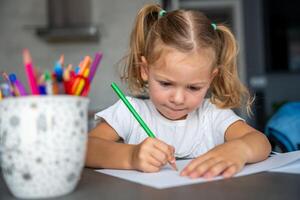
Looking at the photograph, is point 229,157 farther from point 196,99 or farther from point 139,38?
point 139,38

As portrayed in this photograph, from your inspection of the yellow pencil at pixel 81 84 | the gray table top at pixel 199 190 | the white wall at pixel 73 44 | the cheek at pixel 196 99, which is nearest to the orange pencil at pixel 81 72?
the yellow pencil at pixel 81 84

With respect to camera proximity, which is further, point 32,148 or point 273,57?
point 273,57

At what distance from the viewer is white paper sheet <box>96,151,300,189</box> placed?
620 mm

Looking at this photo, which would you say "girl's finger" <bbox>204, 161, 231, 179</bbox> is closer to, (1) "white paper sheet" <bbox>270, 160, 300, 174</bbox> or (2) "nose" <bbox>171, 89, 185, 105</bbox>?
(1) "white paper sheet" <bbox>270, 160, 300, 174</bbox>

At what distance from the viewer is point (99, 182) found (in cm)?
65

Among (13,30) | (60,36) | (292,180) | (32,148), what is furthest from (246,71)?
(32,148)

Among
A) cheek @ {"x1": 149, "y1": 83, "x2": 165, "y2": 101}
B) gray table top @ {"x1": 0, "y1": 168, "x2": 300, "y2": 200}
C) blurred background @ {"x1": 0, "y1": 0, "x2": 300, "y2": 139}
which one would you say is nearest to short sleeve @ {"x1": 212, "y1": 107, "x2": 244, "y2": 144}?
cheek @ {"x1": 149, "y1": 83, "x2": 165, "y2": 101}

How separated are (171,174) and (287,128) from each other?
2.34 feet

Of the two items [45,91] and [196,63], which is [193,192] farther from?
[196,63]

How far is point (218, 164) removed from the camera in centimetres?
69

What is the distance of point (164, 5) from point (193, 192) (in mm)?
3165

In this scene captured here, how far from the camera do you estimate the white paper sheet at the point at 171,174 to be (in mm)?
620

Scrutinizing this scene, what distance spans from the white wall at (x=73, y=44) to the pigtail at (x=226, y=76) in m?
2.31

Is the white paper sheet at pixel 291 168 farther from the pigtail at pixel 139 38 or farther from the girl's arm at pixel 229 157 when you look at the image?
the pigtail at pixel 139 38
